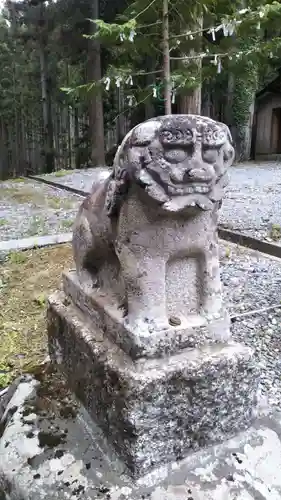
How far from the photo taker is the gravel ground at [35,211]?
14.5 ft

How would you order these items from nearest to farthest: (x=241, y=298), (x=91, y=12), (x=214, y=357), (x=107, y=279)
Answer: (x=214, y=357)
(x=107, y=279)
(x=241, y=298)
(x=91, y=12)

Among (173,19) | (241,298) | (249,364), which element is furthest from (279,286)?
(173,19)

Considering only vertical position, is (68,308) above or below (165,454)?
above

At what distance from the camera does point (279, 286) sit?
2.73 metres

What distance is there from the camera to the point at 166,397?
1.11 meters

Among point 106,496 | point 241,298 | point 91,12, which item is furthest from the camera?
point 91,12

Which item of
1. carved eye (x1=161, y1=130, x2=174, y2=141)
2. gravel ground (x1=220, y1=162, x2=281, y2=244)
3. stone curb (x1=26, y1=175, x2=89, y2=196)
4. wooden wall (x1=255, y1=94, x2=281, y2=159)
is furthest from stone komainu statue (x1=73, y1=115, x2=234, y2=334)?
wooden wall (x1=255, y1=94, x2=281, y2=159)

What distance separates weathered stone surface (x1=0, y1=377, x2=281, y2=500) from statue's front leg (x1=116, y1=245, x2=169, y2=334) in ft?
1.28

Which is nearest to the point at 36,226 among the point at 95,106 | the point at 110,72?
the point at 110,72

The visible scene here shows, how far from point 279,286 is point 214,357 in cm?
172

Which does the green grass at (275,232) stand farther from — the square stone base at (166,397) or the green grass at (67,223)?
the square stone base at (166,397)

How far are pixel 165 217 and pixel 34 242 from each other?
9.37 feet

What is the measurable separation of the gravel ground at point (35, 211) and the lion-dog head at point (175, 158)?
3340mm

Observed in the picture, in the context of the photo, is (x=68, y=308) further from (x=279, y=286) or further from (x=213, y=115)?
(x=213, y=115)
